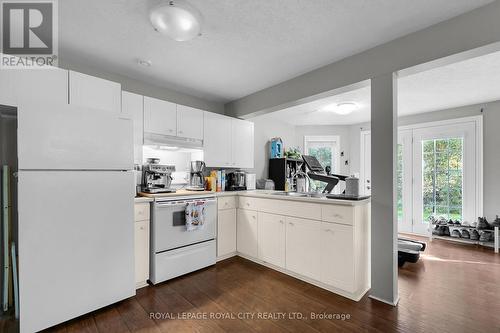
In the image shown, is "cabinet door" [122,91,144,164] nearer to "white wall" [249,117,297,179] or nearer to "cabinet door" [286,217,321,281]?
"cabinet door" [286,217,321,281]

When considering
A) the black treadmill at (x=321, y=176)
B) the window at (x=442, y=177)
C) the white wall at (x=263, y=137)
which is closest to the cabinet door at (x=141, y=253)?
the black treadmill at (x=321, y=176)

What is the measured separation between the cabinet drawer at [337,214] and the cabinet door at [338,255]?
5 cm

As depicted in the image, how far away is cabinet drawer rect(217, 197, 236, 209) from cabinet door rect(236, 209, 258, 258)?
0.46 ft

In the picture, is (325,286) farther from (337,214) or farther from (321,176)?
(321,176)

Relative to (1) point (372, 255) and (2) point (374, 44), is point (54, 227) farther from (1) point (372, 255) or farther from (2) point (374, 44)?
(2) point (374, 44)

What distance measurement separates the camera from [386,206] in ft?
6.98

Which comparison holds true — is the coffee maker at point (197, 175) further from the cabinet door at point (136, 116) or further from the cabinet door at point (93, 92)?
the cabinet door at point (93, 92)

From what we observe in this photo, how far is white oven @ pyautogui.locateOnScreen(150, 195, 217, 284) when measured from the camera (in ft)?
8.07

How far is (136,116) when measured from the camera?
2689 mm

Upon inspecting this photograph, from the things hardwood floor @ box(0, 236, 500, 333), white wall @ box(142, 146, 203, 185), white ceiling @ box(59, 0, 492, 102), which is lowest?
hardwood floor @ box(0, 236, 500, 333)

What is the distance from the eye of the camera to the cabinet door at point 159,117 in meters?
2.79

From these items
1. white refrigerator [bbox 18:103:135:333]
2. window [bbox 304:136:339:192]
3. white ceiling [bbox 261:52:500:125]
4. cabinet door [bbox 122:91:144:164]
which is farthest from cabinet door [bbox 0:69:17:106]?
window [bbox 304:136:339:192]

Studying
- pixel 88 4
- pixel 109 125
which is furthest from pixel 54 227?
pixel 88 4

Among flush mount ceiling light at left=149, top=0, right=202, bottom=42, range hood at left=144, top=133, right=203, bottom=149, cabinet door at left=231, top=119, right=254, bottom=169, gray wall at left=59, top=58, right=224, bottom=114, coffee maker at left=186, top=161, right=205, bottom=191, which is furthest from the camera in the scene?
cabinet door at left=231, top=119, right=254, bottom=169
